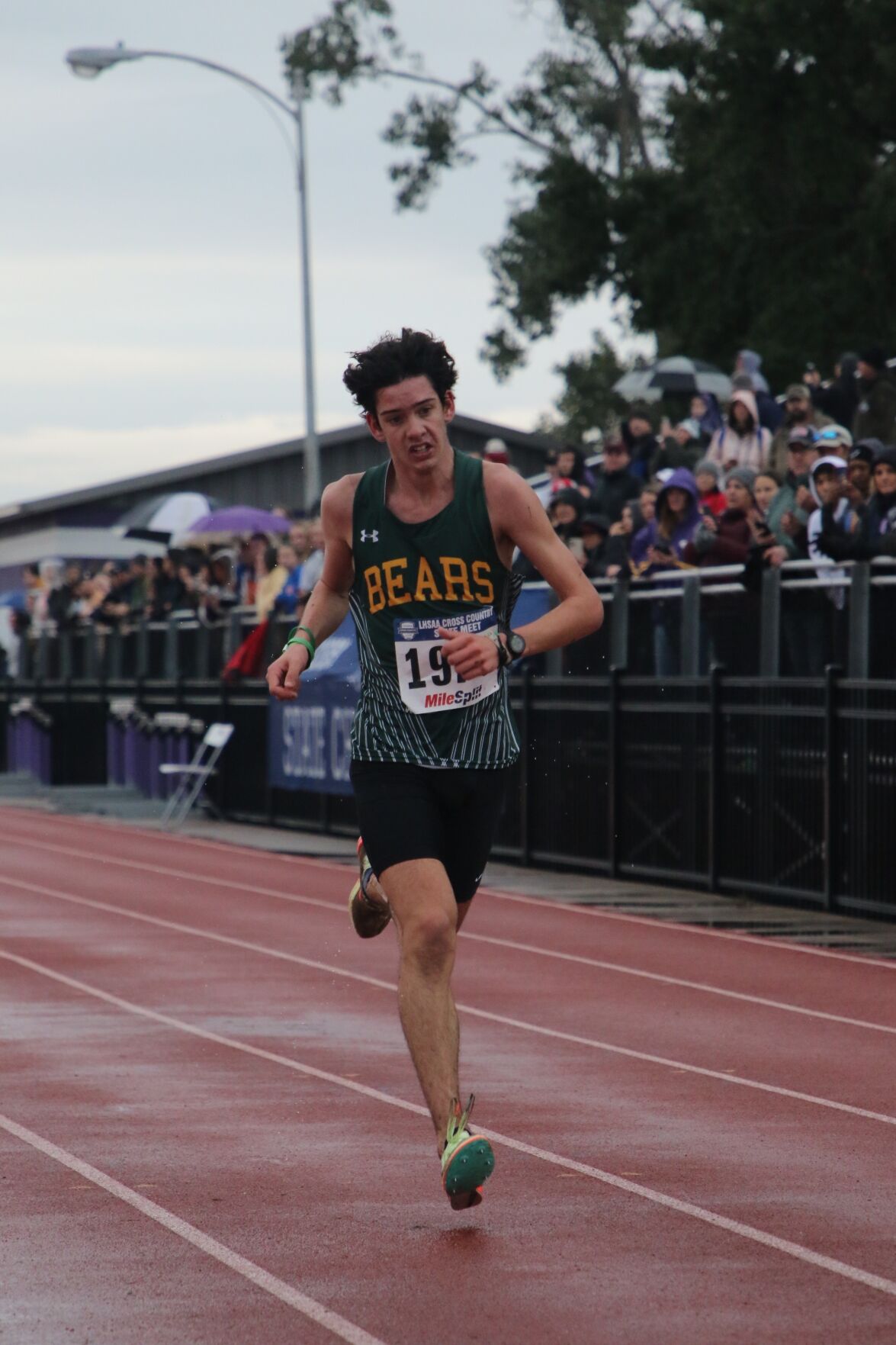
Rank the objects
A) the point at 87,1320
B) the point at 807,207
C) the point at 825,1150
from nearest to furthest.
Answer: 1. the point at 87,1320
2. the point at 825,1150
3. the point at 807,207

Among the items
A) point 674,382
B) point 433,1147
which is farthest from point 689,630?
point 433,1147

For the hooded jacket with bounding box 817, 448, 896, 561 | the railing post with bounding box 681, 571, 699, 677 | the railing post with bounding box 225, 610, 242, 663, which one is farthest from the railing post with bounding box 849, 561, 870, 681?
the railing post with bounding box 225, 610, 242, 663

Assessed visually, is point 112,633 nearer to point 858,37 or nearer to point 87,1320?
point 858,37

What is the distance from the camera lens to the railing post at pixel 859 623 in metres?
14.8

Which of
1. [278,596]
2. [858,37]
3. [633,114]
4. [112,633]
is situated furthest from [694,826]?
[633,114]

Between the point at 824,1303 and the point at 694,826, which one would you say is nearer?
the point at 824,1303

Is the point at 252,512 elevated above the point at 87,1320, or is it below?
above

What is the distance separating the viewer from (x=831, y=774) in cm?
1498

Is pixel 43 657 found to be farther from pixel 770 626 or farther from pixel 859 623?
pixel 859 623

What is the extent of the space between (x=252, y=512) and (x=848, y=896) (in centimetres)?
1624

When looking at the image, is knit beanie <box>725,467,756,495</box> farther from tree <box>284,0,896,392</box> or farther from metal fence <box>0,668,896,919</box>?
tree <box>284,0,896,392</box>

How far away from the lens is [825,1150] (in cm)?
749

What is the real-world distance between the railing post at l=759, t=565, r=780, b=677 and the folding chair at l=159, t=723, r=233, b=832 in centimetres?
1018

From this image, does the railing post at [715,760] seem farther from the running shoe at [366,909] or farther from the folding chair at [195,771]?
the folding chair at [195,771]
